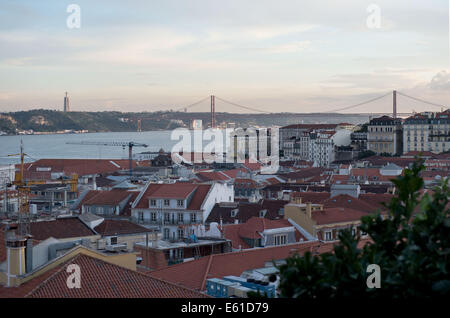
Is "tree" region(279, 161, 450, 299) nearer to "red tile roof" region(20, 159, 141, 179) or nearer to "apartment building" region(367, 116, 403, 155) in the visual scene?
"red tile roof" region(20, 159, 141, 179)

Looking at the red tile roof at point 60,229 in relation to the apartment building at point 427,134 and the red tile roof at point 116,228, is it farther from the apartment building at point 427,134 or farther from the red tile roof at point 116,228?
the apartment building at point 427,134

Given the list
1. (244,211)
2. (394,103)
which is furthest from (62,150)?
(244,211)

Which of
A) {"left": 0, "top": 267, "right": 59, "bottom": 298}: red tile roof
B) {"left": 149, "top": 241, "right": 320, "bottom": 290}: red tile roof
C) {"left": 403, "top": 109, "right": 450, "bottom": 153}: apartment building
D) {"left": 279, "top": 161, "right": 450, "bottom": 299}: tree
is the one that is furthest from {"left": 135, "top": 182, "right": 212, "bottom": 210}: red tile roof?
{"left": 403, "top": 109, "right": 450, "bottom": 153}: apartment building

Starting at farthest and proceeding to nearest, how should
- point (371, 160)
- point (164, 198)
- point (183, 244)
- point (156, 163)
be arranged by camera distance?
1. point (156, 163)
2. point (371, 160)
3. point (164, 198)
4. point (183, 244)

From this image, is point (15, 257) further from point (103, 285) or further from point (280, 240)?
point (280, 240)
